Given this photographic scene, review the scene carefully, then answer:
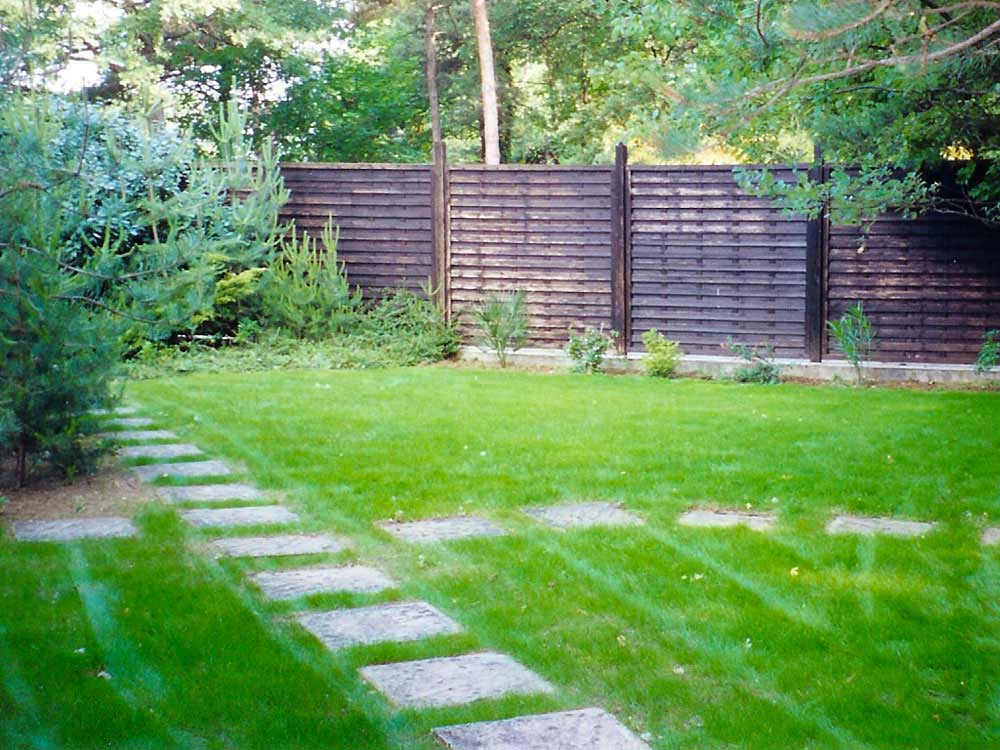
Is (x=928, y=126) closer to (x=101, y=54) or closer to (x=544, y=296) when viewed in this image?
(x=544, y=296)

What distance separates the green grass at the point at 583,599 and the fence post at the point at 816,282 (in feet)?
10.5

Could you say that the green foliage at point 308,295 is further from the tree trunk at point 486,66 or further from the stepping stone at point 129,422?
the tree trunk at point 486,66

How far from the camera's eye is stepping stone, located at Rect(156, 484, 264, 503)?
5.63m

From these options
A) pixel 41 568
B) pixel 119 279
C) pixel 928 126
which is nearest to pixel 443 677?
pixel 41 568

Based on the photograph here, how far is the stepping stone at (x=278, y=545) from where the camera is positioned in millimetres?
4707

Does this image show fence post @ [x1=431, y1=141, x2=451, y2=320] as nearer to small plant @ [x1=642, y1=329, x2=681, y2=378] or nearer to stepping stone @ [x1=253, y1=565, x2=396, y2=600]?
small plant @ [x1=642, y1=329, x2=681, y2=378]

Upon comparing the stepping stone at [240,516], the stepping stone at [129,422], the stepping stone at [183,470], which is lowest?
the stepping stone at [240,516]

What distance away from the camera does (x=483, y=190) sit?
11.8 metres

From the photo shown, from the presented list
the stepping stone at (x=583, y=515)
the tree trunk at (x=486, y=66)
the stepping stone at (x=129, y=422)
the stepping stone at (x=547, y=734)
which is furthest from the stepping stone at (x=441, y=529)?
the tree trunk at (x=486, y=66)

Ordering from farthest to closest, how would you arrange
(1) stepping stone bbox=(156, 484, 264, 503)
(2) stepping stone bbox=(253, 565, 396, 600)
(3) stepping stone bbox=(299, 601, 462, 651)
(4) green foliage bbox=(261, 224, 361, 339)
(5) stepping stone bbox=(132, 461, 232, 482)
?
(4) green foliage bbox=(261, 224, 361, 339), (5) stepping stone bbox=(132, 461, 232, 482), (1) stepping stone bbox=(156, 484, 264, 503), (2) stepping stone bbox=(253, 565, 396, 600), (3) stepping stone bbox=(299, 601, 462, 651)

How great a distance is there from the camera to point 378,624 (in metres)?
3.86

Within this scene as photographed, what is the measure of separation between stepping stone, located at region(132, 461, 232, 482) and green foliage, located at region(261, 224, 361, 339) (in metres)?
5.35

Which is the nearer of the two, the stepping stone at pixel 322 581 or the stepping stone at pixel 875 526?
the stepping stone at pixel 322 581

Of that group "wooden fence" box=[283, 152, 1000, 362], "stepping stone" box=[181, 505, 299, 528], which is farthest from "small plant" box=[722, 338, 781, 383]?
"stepping stone" box=[181, 505, 299, 528]
